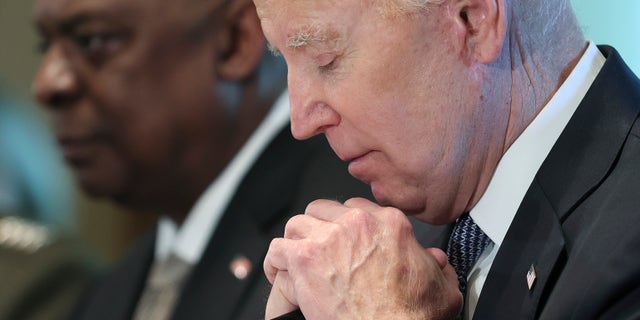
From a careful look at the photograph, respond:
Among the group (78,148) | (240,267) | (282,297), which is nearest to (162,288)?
(240,267)

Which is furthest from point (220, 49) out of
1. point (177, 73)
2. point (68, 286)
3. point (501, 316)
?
point (501, 316)

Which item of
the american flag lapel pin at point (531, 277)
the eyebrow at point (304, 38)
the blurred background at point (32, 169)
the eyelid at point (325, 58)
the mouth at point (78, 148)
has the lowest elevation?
the blurred background at point (32, 169)

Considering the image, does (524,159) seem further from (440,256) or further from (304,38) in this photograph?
(304,38)

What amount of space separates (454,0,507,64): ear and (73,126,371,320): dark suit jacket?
65 centimetres

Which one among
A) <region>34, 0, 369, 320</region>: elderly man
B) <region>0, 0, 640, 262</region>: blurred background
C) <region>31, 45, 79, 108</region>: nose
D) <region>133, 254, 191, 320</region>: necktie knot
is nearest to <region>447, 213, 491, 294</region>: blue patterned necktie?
<region>34, 0, 369, 320</region>: elderly man

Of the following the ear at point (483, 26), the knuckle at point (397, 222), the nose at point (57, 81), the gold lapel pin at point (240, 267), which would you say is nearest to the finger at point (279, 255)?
the knuckle at point (397, 222)

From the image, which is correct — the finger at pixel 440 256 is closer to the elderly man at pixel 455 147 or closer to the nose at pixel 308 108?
the elderly man at pixel 455 147

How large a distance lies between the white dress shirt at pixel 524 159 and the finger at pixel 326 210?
0.19 metres

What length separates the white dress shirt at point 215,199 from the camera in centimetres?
264

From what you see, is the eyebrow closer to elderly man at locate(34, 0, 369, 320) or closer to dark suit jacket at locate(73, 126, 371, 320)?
dark suit jacket at locate(73, 126, 371, 320)

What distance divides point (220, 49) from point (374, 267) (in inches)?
52.1

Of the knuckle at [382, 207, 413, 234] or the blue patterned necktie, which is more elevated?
the knuckle at [382, 207, 413, 234]

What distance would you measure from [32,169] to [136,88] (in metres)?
1.01

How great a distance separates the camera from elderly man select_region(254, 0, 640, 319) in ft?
4.89
